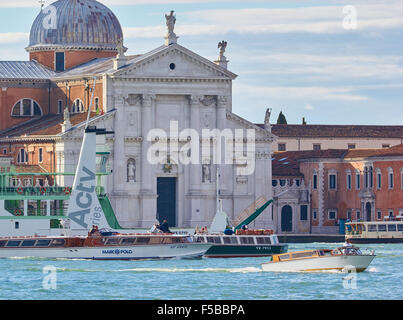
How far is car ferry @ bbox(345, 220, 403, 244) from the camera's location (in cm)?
8450

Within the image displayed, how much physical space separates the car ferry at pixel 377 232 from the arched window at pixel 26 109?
824 inches

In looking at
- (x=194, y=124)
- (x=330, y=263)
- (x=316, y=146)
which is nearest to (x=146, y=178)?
(x=194, y=124)

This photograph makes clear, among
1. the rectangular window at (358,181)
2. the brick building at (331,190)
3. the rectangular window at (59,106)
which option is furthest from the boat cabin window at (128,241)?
the rectangular window at (358,181)

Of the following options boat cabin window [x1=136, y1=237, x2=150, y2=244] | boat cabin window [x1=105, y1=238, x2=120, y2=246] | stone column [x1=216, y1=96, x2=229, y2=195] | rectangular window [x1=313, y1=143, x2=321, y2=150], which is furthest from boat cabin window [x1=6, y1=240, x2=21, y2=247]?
rectangular window [x1=313, y1=143, x2=321, y2=150]

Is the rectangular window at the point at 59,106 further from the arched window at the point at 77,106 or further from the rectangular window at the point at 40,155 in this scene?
the rectangular window at the point at 40,155

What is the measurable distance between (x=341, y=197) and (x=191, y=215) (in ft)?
37.4

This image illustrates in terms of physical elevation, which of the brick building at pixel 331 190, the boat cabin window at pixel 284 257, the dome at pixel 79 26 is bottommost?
the boat cabin window at pixel 284 257

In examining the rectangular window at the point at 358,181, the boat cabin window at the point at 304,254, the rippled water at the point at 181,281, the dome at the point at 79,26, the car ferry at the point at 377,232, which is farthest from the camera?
the dome at the point at 79,26

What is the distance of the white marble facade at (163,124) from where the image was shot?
86938 mm

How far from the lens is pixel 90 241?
65.1m

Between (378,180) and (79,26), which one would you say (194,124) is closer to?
(378,180)

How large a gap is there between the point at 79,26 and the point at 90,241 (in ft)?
111
